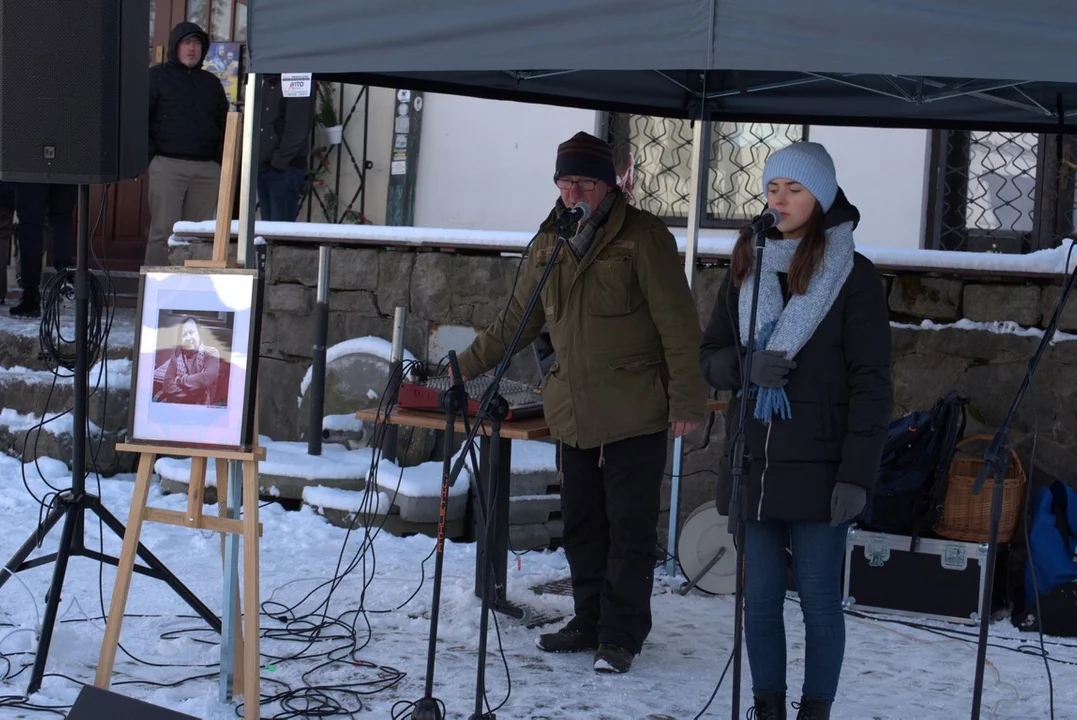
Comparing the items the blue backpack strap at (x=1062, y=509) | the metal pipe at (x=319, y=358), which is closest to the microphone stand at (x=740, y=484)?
the blue backpack strap at (x=1062, y=509)

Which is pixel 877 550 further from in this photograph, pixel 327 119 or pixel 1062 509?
pixel 327 119

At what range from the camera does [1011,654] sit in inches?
175

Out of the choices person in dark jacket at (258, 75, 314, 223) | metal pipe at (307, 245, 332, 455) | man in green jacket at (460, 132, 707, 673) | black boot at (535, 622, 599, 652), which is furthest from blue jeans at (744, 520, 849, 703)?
person in dark jacket at (258, 75, 314, 223)

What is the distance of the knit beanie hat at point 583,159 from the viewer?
3.95 meters

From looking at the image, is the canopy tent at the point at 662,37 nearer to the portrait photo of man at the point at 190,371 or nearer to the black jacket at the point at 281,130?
the portrait photo of man at the point at 190,371

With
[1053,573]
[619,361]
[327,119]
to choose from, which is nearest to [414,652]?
[619,361]

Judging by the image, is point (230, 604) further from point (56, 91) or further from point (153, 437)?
point (56, 91)

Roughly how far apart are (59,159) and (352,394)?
2.88 meters

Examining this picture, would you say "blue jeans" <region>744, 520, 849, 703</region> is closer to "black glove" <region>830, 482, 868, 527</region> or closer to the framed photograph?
"black glove" <region>830, 482, 868, 527</region>

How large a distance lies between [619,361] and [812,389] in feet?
2.94

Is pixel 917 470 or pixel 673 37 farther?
pixel 917 470

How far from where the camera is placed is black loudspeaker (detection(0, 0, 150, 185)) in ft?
11.7

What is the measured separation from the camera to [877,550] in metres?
4.89

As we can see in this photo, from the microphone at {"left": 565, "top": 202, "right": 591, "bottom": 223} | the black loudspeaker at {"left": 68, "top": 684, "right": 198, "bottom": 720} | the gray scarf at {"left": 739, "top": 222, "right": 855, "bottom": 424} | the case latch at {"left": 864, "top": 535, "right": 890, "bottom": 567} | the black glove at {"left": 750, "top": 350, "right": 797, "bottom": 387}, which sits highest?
the microphone at {"left": 565, "top": 202, "right": 591, "bottom": 223}
